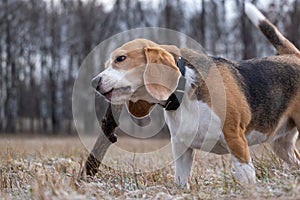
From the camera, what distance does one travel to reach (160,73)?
4.66m

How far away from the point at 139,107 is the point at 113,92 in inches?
21.1

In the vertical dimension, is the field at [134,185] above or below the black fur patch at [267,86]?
below

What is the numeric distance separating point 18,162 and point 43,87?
31180 millimetres

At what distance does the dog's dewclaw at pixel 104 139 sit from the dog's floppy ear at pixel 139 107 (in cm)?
67

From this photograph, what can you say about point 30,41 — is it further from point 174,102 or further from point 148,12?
point 174,102

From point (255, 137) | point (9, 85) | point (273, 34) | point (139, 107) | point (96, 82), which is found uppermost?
point (273, 34)

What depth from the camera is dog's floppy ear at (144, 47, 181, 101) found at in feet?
15.2

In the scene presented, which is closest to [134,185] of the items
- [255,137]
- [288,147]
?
[255,137]

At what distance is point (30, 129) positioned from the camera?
1427 inches

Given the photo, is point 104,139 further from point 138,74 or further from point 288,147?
point 288,147

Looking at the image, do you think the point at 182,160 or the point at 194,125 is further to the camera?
→ the point at 182,160

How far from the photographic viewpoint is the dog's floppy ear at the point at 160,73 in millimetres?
4629

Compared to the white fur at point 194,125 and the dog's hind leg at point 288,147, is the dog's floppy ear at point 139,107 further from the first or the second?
the dog's hind leg at point 288,147

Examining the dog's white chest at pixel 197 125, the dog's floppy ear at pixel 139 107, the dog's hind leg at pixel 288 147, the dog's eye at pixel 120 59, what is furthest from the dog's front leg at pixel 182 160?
the dog's hind leg at pixel 288 147
